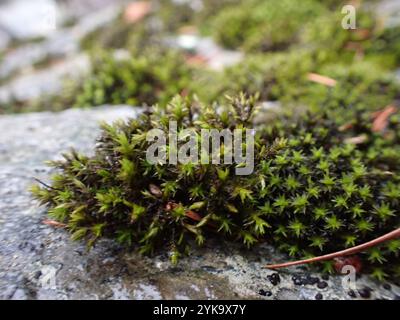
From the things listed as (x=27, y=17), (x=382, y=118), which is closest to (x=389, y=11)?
(x=382, y=118)

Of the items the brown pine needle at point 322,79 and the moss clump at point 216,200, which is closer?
the moss clump at point 216,200

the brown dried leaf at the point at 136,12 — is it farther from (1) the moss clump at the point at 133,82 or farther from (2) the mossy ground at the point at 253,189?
(2) the mossy ground at the point at 253,189

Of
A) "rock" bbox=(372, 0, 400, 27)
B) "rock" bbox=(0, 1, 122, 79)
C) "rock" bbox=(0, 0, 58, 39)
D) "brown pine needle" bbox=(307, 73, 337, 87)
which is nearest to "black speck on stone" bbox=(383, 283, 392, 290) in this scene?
"brown pine needle" bbox=(307, 73, 337, 87)

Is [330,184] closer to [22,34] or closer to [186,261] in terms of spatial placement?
[186,261]

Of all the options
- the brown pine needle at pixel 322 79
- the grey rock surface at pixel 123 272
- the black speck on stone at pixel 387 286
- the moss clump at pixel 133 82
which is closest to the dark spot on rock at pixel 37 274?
the grey rock surface at pixel 123 272

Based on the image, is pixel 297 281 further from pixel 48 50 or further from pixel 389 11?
pixel 48 50
